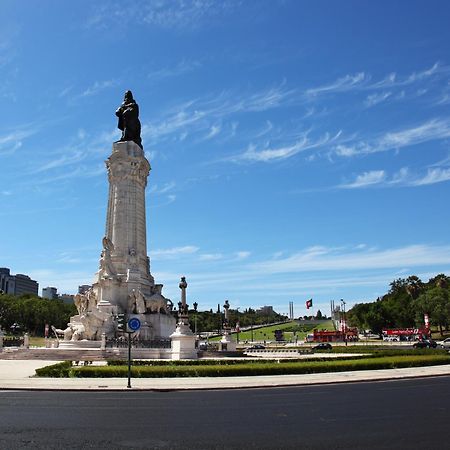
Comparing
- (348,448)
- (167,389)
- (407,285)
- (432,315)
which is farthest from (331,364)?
(407,285)

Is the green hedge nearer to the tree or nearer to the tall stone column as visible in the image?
the tall stone column

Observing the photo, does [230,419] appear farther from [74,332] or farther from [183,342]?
[74,332]

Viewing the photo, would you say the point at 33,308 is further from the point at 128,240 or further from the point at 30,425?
the point at 30,425

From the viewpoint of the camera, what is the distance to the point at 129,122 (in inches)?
2594

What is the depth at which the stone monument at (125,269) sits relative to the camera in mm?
53812

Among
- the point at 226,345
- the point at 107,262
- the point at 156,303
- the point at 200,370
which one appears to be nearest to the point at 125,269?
the point at 107,262

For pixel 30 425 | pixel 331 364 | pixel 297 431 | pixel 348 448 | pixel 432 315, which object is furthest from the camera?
pixel 432 315

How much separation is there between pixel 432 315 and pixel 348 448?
94.1 metres

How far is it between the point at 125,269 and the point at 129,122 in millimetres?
19640

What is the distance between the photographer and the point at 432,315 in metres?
95.8

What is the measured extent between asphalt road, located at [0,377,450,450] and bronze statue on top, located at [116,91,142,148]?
49.2 metres

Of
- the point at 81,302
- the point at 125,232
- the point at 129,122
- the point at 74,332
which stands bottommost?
the point at 74,332

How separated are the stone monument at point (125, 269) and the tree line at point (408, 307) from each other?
57563mm

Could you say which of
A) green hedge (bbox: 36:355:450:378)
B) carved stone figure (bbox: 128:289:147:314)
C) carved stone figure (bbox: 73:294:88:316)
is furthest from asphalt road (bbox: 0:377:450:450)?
carved stone figure (bbox: 73:294:88:316)
